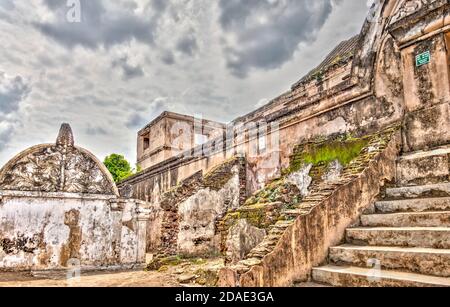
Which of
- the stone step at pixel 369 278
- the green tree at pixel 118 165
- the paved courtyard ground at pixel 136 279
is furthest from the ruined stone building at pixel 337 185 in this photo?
the green tree at pixel 118 165

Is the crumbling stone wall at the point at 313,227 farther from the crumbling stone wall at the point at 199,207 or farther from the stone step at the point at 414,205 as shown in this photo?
the crumbling stone wall at the point at 199,207

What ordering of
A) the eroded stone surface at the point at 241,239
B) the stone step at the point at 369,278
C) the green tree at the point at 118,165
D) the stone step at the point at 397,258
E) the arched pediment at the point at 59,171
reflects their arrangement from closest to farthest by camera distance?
the stone step at the point at 369,278
the stone step at the point at 397,258
the eroded stone surface at the point at 241,239
the arched pediment at the point at 59,171
the green tree at the point at 118,165

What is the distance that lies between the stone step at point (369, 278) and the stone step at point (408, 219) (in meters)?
0.78

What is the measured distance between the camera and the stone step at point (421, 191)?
4191 mm

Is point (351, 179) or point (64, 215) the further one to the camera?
point (64, 215)

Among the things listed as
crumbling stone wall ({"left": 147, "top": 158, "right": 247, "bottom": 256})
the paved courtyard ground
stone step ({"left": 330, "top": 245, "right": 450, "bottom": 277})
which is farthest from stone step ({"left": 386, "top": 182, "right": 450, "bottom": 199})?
crumbling stone wall ({"left": 147, "top": 158, "right": 247, "bottom": 256})

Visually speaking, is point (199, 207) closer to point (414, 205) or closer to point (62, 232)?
point (62, 232)

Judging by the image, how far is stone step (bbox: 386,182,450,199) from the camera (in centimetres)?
419

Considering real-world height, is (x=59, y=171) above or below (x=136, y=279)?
above

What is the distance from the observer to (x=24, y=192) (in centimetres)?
827

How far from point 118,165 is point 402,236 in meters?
23.4

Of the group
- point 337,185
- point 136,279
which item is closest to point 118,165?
point 136,279

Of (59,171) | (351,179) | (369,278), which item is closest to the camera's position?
(369,278)

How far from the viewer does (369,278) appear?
326 centimetres
